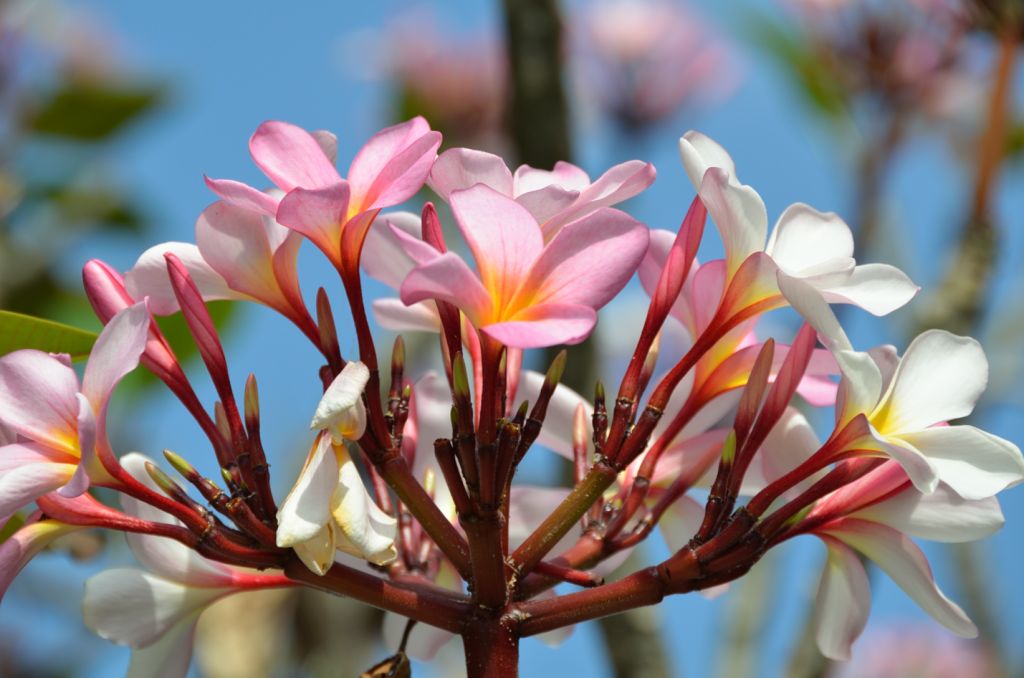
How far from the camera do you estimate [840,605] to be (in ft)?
2.20

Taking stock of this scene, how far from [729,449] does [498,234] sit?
0.50 feet

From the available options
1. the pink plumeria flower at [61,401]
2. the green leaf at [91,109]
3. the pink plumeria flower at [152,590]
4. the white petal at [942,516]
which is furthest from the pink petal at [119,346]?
the green leaf at [91,109]

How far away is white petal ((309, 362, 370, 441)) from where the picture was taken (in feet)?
1.75

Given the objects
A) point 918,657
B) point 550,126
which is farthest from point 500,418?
point 918,657

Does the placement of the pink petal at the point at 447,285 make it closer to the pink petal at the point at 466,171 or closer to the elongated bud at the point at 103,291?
the pink petal at the point at 466,171

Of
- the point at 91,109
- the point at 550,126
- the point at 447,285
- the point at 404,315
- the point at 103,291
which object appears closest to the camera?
the point at 447,285

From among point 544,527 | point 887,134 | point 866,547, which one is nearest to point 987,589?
point 887,134

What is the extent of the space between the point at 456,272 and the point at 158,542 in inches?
9.6

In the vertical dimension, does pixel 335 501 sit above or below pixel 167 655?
above

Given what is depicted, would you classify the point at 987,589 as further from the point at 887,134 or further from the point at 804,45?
the point at 804,45

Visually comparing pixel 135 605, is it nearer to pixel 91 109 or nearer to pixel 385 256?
Answer: pixel 385 256

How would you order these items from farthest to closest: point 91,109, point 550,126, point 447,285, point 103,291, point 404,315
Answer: point 91,109, point 550,126, point 404,315, point 103,291, point 447,285

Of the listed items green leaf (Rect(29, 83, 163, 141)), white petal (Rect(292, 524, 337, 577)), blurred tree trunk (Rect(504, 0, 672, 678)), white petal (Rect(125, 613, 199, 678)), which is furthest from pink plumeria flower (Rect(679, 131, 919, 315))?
green leaf (Rect(29, 83, 163, 141))

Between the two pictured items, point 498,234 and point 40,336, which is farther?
point 40,336
